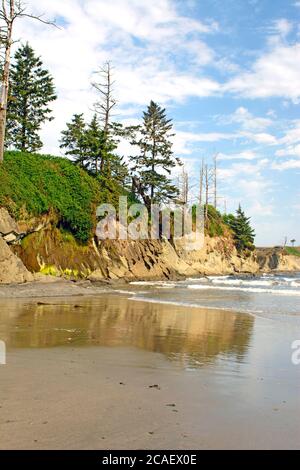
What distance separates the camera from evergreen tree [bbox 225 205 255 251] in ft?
172

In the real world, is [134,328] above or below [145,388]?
below

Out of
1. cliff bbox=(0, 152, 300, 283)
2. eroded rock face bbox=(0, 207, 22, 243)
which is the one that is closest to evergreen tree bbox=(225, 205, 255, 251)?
cliff bbox=(0, 152, 300, 283)

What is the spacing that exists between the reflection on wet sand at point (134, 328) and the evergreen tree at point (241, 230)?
134ft

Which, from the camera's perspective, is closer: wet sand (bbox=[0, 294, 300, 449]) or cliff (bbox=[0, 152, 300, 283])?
wet sand (bbox=[0, 294, 300, 449])

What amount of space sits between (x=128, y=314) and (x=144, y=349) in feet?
15.2

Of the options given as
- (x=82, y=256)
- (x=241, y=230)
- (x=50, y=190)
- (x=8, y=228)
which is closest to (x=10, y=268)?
(x=8, y=228)

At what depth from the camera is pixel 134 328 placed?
29.4 ft

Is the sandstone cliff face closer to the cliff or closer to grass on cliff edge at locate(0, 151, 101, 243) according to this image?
the cliff

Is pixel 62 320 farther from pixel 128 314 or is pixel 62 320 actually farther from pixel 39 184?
pixel 39 184

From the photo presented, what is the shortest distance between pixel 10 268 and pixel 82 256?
6.35 meters

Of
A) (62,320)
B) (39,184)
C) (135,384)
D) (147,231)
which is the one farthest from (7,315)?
(147,231)

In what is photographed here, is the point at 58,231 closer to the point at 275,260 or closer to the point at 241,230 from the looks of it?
the point at 241,230

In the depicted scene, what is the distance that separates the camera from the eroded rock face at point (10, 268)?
1770cm

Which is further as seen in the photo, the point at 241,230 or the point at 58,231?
the point at 241,230
